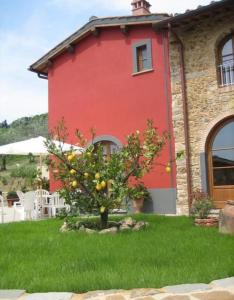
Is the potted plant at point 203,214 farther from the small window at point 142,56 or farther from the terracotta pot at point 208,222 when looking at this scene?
the small window at point 142,56

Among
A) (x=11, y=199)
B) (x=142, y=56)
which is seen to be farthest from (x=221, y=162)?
(x=11, y=199)

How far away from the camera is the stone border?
3914mm

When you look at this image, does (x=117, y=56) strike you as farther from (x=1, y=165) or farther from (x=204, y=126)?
(x=1, y=165)

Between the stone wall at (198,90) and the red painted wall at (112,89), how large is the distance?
1.32ft

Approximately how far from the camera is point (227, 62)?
1198 centimetres

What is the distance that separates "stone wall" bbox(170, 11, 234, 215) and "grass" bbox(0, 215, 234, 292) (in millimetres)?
3673

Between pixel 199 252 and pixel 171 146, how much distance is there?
22.2 feet

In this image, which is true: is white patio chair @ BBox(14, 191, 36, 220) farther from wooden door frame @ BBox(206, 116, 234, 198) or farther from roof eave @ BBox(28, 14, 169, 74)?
roof eave @ BBox(28, 14, 169, 74)

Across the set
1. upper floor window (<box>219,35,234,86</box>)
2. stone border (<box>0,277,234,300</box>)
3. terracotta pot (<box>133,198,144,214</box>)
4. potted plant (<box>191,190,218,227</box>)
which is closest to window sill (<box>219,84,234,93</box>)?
upper floor window (<box>219,35,234,86</box>)

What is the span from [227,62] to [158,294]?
30.5ft

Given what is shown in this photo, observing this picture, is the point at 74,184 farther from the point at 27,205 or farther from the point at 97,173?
the point at 27,205

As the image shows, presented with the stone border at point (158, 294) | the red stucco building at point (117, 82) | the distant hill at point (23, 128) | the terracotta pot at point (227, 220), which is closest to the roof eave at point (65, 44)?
the red stucco building at point (117, 82)

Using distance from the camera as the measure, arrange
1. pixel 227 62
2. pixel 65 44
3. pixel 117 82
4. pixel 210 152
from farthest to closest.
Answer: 1. pixel 65 44
2. pixel 117 82
3. pixel 210 152
4. pixel 227 62

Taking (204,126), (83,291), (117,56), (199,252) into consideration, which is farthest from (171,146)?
(83,291)
